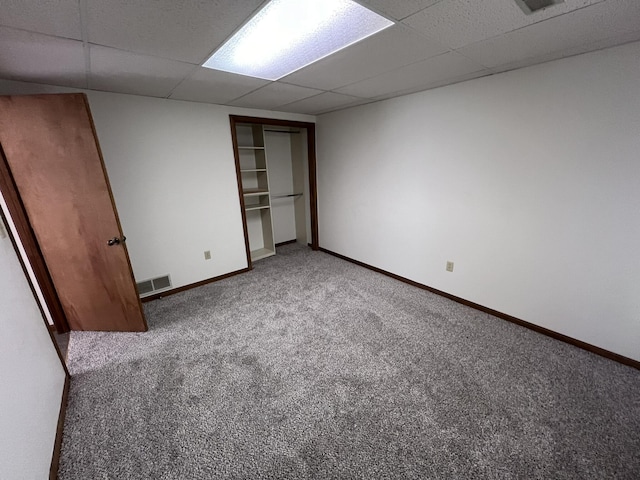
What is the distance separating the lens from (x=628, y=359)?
1779 millimetres

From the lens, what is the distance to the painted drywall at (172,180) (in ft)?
8.05

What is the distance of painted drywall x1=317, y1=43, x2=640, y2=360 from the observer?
65.4 inches

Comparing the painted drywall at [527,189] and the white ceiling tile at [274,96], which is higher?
the white ceiling tile at [274,96]

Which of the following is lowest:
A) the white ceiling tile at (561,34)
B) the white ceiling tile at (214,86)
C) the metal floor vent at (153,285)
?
the metal floor vent at (153,285)

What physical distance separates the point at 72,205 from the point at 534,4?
3144 millimetres

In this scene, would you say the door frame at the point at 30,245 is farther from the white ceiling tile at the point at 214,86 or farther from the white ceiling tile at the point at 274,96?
the white ceiling tile at the point at 274,96

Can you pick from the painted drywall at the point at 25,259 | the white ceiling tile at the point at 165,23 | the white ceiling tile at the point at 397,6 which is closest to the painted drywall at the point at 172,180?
the painted drywall at the point at 25,259

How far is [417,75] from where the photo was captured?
6.68 ft

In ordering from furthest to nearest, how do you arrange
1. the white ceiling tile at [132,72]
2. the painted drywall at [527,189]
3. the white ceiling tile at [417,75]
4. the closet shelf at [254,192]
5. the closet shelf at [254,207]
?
1. the closet shelf at [254,207]
2. the closet shelf at [254,192]
3. the white ceiling tile at [417,75]
4. the painted drywall at [527,189]
5. the white ceiling tile at [132,72]

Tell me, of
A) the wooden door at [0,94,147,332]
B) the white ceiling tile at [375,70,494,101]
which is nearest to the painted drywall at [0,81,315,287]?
the wooden door at [0,94,147,332]

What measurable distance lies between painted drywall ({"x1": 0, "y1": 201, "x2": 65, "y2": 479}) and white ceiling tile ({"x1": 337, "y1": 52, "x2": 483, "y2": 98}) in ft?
9.02

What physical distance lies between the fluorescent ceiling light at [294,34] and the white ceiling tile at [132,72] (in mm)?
314

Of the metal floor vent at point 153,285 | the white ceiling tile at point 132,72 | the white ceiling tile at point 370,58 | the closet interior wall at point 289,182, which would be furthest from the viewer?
the closet interior wall at point 289,182

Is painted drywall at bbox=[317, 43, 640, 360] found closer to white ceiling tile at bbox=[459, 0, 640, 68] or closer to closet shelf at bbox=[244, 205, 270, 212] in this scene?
white ceiling tile at bbox=[459, 0, 640, 68]
